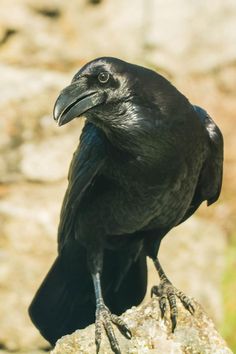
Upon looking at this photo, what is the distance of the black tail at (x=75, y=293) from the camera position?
616cm

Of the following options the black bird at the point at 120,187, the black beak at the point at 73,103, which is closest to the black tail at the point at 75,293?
the black bird at the point at 120,187

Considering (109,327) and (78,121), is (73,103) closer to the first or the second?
(109,327)

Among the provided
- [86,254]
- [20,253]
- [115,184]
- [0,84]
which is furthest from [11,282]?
[115,184]

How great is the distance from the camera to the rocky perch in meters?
5.02

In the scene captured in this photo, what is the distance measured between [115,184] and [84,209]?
14.1 inches

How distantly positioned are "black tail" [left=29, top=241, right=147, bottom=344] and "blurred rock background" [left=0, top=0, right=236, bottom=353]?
2905mm

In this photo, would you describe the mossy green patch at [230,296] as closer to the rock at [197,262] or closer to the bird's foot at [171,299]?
the rock at [197,262]

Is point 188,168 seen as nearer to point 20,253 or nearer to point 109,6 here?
point 20,253

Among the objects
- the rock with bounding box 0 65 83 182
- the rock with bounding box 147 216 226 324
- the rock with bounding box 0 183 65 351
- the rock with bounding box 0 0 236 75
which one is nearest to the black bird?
the rock with bounding box 0 183 65 351

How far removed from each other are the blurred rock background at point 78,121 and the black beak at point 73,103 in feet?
14.3

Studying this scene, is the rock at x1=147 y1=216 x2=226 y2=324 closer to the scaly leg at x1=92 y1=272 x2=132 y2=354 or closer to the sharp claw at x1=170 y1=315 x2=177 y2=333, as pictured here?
the scaly leg at x1=92 y1=272 x2=132 y2=354

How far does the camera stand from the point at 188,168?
5.43 m

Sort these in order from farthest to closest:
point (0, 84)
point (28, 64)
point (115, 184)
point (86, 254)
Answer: point (28, 64) < point (0, 84) < point (86, 254) < point (115, 184)

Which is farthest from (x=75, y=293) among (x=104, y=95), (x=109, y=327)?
(x=104, y=95)
